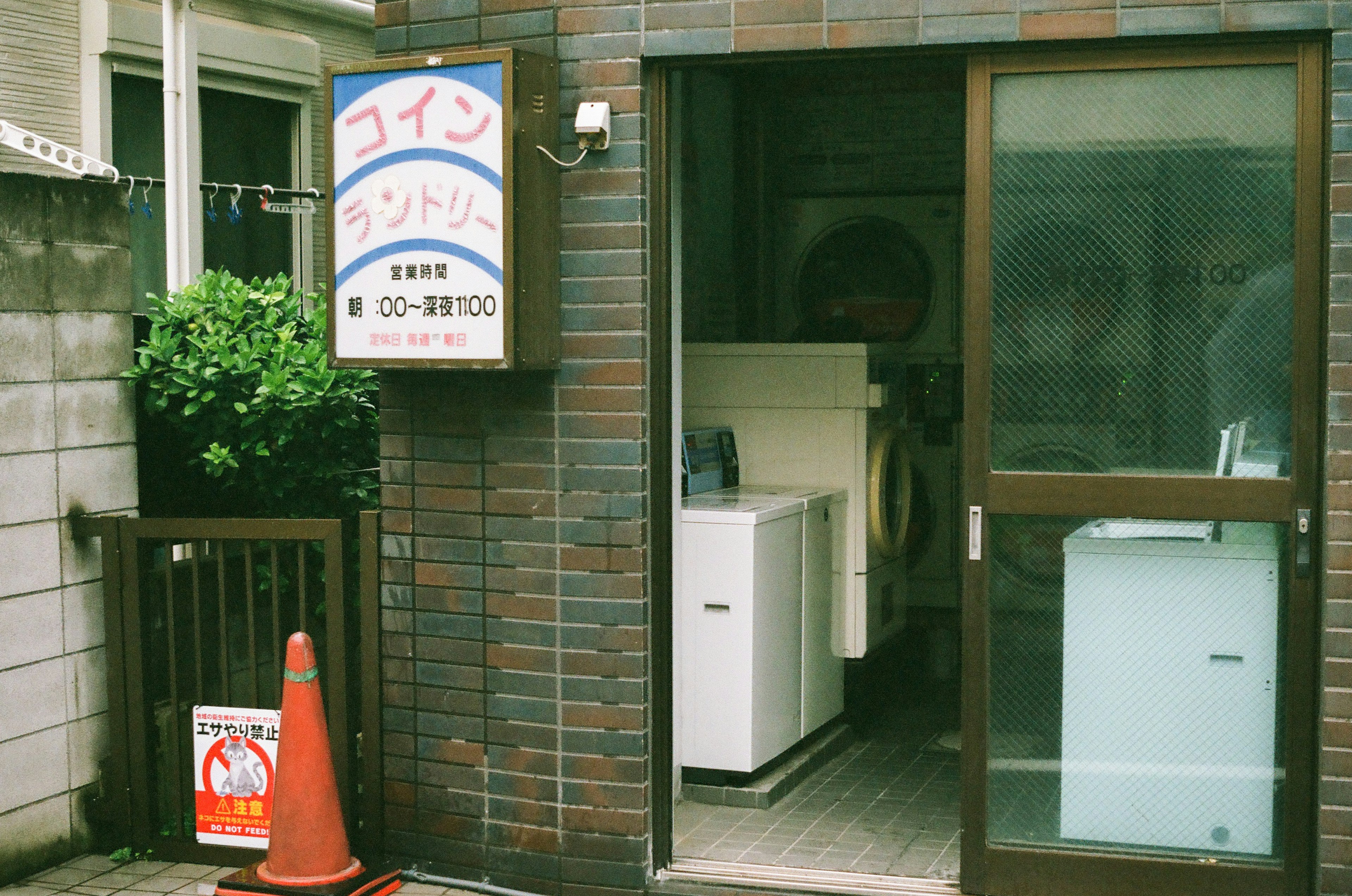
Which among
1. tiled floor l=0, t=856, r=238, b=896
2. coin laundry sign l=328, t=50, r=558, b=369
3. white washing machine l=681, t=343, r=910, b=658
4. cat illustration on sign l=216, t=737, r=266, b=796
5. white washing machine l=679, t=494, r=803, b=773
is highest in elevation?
coin laundry sign l=328, t=50, r=558, b=369

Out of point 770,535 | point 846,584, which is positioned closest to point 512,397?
point 770,535

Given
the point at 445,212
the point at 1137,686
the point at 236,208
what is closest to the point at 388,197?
the point at 445,212

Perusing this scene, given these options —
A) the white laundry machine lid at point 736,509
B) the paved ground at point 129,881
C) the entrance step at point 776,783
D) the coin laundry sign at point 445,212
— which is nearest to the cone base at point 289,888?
the paved ground at point 129,881

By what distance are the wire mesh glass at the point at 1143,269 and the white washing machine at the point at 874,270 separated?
4342 millimetres

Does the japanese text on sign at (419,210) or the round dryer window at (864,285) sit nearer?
the japanese text on sign at (419,210)

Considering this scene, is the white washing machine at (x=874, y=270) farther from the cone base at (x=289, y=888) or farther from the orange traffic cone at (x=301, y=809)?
the cone base at (x=289, y=888)

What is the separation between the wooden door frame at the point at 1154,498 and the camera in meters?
4.40

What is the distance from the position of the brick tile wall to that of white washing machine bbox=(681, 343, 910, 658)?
190 cm

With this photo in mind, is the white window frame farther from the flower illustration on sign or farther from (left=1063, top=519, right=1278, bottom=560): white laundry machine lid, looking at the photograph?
(left=1063, top=519, right=1278, bottom=560): white laundry machine lid

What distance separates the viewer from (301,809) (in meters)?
4.84

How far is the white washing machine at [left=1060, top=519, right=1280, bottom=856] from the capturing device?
4570 millimetres

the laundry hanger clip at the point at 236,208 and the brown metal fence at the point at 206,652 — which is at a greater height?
the laundry hanger clip at the point at 236,208

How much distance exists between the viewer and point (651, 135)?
4.82 meters

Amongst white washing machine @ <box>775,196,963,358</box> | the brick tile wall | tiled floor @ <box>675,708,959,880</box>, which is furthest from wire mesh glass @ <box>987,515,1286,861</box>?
white washing machine @ <box>775,196,963,358</box>
